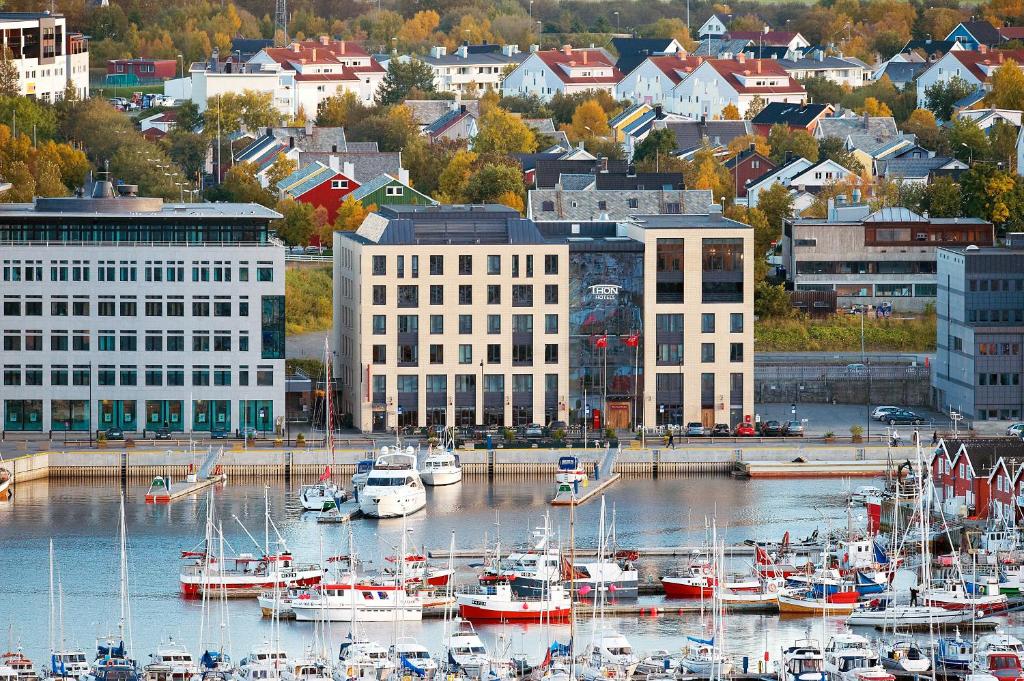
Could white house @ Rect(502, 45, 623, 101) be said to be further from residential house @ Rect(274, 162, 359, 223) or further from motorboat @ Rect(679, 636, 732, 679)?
motorboat @ Rect(679, 636, 732, 679)

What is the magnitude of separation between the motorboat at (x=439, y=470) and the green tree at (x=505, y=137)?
43.6m

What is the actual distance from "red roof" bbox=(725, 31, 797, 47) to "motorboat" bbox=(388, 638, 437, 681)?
11878cm

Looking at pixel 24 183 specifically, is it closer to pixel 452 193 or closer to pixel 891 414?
pixel 452 193

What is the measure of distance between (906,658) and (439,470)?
23.8m

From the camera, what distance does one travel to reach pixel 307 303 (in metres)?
93.0

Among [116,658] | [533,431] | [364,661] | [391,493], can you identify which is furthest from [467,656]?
[533,431]

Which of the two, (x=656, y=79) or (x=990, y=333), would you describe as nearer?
(x=990, y=333)

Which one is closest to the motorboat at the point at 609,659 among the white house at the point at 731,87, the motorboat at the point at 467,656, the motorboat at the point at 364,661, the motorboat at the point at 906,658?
the motorboat at the point at 467,656

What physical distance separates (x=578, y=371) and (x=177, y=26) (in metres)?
93.6

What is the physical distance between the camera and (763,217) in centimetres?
10019

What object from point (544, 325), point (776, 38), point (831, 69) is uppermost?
point (776, 38)

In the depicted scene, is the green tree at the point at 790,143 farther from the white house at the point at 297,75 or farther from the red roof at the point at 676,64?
the white house at the point at 297,75

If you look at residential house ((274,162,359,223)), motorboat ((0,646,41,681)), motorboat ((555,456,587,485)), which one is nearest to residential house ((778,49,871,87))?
residential house ((274,162,359,223))

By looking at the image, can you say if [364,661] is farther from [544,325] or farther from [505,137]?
[505,137]
